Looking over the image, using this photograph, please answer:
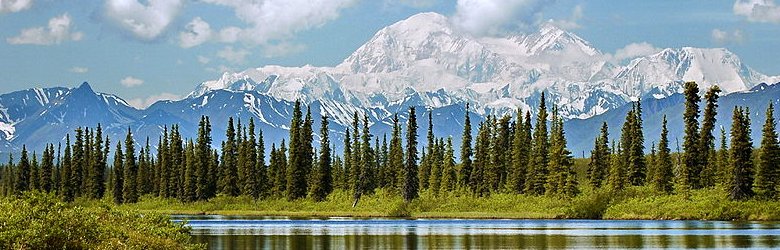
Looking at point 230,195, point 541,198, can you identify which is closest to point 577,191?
point 541,198

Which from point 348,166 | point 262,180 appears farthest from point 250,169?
point 348,166

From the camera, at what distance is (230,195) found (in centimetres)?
17575

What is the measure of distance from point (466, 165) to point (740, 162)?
51.9 metres

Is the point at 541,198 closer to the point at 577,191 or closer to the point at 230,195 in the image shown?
the point at 577,191

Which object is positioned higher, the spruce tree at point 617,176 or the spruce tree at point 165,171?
the spruce tree at point 165,171

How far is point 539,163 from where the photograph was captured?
15125cm

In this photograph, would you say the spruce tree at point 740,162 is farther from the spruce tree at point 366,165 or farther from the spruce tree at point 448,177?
the spruce tree at point 366,165

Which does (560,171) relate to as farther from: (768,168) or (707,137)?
(768,168)

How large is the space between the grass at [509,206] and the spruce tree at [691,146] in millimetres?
2290

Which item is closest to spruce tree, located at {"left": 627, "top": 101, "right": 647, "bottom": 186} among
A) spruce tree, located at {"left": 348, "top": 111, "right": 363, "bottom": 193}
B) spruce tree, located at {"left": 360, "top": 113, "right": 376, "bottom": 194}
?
spruce tree, located at {"left": 360, "top": 113, "right": 376, "bottom": 194}

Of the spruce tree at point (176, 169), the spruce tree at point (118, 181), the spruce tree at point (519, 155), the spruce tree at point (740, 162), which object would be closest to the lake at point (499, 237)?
the spruce tree at point (740, 162)

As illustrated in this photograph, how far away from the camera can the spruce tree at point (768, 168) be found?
388 ft

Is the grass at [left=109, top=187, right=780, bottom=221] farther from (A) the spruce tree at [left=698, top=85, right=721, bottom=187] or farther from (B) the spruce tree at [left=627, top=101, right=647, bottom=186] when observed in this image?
(B) the spruce tree at [left=627, top=101, right=647, bottom=186]

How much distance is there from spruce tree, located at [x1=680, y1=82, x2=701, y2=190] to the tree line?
15 centimetres
